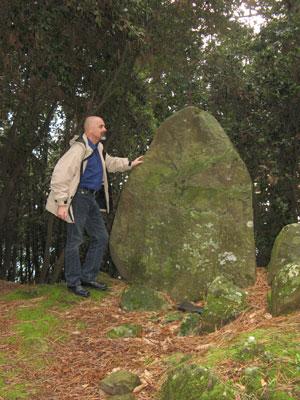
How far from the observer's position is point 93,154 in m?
6.13

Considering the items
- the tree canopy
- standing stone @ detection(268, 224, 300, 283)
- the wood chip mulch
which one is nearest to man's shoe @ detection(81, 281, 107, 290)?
the wood chip mulch

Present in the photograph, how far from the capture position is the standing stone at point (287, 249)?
5.63m

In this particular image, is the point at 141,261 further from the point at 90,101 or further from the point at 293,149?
the point at 293,149

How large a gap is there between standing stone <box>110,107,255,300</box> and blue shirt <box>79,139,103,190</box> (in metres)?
0.47

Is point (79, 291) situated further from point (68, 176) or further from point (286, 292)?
point (286, 292)

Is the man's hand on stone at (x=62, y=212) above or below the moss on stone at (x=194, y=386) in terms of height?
above

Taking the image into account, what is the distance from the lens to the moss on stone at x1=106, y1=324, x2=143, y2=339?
4840mm

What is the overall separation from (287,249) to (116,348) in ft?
7.92

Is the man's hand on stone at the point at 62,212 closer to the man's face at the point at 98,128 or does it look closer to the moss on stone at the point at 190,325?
the man's face at the point at 98,128

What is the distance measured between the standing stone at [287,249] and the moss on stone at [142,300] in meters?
1.42

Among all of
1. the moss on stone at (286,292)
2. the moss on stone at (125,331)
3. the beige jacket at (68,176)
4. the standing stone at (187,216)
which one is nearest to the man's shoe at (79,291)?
the standing stone at (187,216)

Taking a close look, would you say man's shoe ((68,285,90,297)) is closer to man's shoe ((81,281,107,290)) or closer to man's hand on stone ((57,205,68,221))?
man's shoe ((81,281,107,290))

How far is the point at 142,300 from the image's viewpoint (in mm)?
5676

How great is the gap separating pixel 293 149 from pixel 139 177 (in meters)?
3.64
